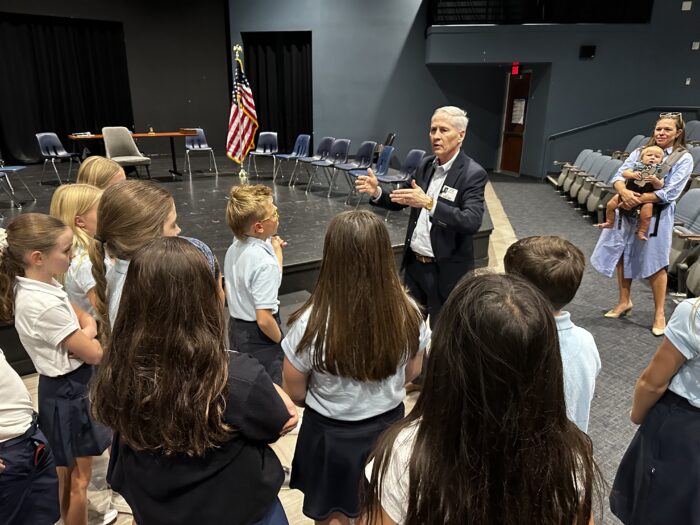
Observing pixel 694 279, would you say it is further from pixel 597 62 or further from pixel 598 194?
pixel 597 62

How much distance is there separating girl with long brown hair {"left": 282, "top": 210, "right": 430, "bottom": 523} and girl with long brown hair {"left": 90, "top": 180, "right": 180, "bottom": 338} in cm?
67

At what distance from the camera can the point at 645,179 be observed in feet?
11.0

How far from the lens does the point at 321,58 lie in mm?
10594

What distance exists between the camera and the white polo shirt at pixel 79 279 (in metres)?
1.85

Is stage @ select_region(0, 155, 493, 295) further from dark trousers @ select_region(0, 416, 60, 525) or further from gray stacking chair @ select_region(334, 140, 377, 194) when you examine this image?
dark trousers @ select_region(0, 416, 60, 525)

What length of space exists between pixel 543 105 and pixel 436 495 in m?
11.7

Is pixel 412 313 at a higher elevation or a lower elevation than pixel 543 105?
lower

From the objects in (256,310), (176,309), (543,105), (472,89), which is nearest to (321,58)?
(472,89)

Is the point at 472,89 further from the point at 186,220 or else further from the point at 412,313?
the point at 412,313

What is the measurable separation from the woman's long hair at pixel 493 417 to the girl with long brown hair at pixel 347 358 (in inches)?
20.4

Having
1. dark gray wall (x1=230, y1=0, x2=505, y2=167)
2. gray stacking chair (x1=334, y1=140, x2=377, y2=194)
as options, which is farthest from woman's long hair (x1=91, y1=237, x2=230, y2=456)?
dark gray wall (x1=230, y1=0, x2=505, y2=167)

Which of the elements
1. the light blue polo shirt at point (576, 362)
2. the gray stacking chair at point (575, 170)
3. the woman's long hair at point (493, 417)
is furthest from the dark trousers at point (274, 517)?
the gray stacking chair at point (575, 170)

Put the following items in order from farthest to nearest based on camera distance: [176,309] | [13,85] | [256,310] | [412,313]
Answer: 1. [13,85]
2. [256,310]
3. [412,313]
4. [176,309]

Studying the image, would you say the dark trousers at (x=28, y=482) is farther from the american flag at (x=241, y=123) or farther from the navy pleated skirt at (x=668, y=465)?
the american flag at (x=241, y=123)
